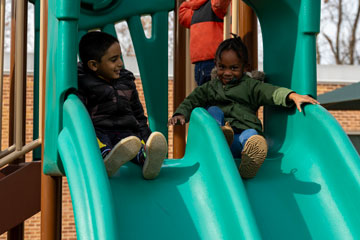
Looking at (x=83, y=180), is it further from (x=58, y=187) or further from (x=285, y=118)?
(x=285, y=118)

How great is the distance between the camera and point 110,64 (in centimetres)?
303

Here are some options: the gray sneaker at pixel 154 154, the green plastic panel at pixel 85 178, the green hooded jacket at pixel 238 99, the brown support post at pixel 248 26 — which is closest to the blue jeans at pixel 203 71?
the brown support post at pixel 248 26

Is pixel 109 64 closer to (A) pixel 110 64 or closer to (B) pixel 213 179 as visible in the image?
(A) pixel 110 64

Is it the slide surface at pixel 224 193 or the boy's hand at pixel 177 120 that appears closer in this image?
the slide surface at pixel 224 193

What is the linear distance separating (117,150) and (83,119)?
21 cm

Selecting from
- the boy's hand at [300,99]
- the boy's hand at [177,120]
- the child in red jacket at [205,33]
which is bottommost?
the boy's hand at [177,120]

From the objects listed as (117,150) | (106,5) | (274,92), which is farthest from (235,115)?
(106,5)

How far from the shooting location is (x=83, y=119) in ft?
8.14

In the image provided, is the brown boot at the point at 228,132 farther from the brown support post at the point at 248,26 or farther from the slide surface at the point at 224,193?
the brown support post at the point at 248,26

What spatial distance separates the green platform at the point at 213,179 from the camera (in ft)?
7.55

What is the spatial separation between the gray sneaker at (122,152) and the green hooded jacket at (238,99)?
668 mm

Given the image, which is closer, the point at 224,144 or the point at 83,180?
the point at 83,180

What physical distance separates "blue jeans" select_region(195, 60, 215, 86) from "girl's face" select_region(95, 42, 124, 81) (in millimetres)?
1022

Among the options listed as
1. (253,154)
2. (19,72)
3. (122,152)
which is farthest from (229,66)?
(19,72)
